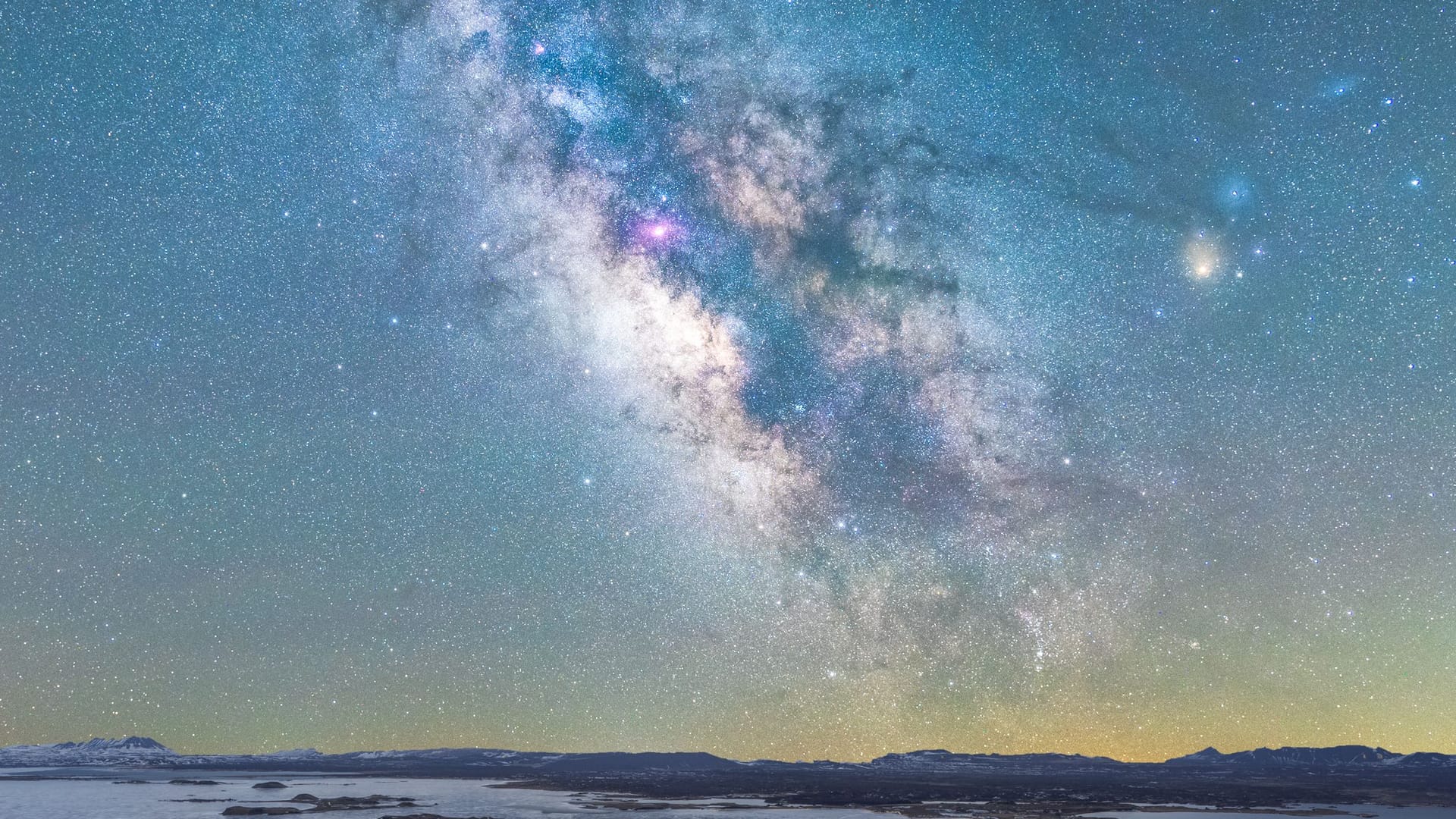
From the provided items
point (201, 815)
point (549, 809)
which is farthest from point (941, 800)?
point (201, 815)

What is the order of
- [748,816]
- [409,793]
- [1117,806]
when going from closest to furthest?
[748,816] → [1117,806] → [409,793]

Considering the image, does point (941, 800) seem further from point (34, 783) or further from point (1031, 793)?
point (34, 783)

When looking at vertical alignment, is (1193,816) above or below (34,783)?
above

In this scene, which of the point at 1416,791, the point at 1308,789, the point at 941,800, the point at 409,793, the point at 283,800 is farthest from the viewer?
the point at 1308,789

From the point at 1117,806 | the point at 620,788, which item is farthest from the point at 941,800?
the point at 620,788

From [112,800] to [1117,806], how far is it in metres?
95.6

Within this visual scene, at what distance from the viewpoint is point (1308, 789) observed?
113938 millimetres

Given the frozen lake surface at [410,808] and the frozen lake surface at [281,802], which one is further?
the frozen lake surface at [281,802]

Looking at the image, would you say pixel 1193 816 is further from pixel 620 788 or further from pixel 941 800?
pixel 620 788

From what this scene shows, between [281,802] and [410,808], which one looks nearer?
[410,808]

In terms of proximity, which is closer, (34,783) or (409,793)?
(409,793)

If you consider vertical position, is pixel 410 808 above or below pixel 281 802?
above

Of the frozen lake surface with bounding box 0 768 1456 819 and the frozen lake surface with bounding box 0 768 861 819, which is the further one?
the frozen lake surface with bounding box 0 768 861 819

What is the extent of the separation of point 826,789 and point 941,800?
93.9ft
